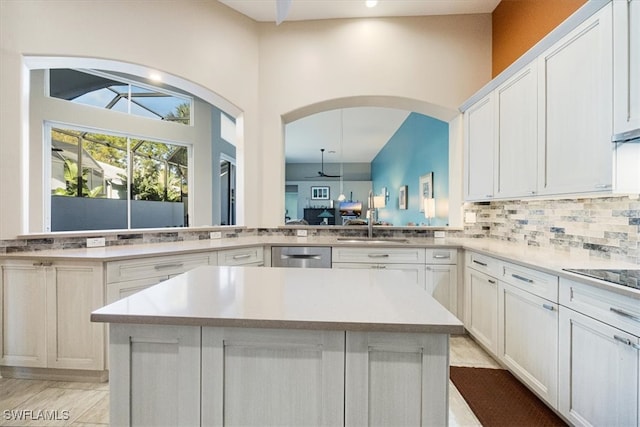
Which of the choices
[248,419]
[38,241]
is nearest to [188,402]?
[248,419]

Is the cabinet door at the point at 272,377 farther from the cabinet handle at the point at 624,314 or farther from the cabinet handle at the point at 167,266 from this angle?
the cabinet handle at the point at 167,266

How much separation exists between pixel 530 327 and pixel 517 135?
1.43 metres

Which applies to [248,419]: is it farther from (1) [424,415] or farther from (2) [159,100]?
(2) [159,100]

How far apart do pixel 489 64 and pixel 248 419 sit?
3947 mm

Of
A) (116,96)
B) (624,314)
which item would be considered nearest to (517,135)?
(624,314)

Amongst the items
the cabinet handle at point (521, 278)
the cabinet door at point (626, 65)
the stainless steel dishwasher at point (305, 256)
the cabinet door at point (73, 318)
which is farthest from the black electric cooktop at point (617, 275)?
the cabinet door at point (73, 318)

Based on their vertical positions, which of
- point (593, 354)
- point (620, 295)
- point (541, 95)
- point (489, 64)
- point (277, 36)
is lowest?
point (593, 354)

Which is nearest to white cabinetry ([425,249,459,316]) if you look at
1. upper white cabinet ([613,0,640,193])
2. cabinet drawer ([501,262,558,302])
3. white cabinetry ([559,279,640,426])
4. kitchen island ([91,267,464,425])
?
cabinet drawer ([501,262,558,302])

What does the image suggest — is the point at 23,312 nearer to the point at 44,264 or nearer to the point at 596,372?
the point at 44,264

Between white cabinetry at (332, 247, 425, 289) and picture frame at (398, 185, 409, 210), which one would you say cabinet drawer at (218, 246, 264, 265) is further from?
picture frame at (398, 185, 409, 210)

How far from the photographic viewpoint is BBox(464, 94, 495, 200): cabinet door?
2.84 m

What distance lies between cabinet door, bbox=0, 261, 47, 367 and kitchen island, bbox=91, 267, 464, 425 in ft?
5.57

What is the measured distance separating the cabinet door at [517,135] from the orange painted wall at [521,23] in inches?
19.5

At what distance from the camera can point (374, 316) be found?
954 mm
